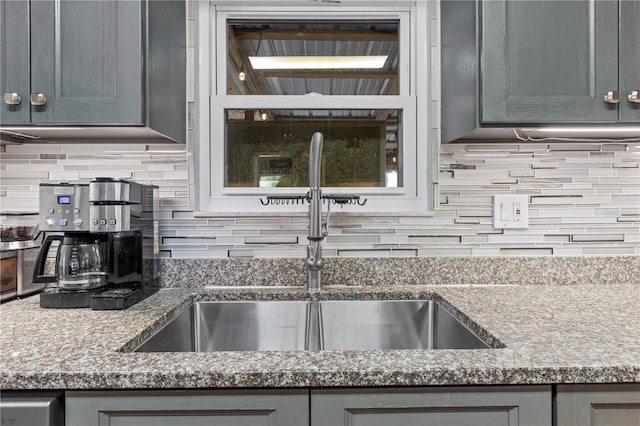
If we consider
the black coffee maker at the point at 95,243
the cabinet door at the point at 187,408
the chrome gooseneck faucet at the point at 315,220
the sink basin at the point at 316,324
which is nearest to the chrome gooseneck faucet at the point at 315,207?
the chrome gooseneck faucet at the point at 315,220

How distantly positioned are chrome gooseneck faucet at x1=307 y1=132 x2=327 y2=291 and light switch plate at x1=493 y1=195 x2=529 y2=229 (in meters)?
0.63

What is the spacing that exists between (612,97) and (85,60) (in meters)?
1.47

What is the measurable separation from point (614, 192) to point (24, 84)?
6.38ft

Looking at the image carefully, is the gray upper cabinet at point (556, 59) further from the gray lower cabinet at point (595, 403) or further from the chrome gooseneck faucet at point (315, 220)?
the gray lower cabinet at point (595, 403)

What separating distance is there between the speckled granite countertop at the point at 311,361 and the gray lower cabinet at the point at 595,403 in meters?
0.03

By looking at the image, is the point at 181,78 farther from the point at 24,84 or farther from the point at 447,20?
the point at 447,20

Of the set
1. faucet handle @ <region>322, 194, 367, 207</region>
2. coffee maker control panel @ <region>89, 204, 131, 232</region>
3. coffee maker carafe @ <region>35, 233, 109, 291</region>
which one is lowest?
coffee maker carafe @ <region>35, 233, 109, 291</region>

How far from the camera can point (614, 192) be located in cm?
153

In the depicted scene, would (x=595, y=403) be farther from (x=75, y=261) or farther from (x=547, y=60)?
(x=75, y=261)

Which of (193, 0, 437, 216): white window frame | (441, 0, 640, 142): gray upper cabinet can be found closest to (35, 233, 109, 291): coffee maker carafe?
(193, 0, 437, 216): white window frame

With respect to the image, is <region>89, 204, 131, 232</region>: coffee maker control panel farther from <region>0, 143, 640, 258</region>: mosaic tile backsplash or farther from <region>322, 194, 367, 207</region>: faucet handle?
<region>322, 194, 367, 207</region>: faucet handle

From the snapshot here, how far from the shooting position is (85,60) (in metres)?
1.16

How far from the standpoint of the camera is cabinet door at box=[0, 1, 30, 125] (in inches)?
45.4

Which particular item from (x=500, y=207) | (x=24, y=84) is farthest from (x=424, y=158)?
(x=24, y=84)
